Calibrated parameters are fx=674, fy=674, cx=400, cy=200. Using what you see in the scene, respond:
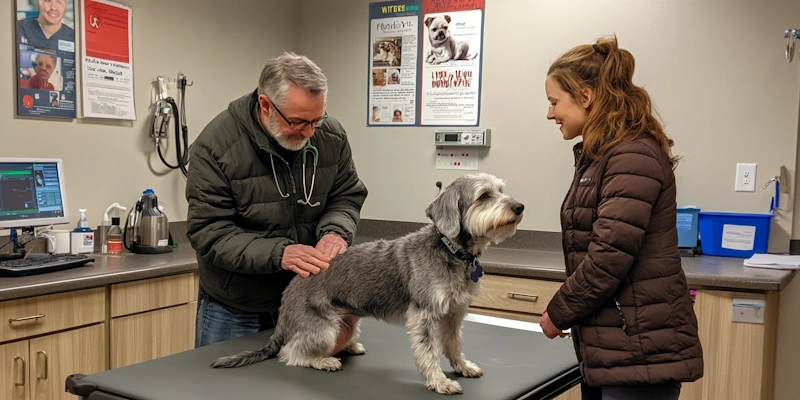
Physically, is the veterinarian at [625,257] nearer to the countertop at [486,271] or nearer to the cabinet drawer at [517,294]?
the countertop at [486,271]

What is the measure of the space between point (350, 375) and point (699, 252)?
2.41 m

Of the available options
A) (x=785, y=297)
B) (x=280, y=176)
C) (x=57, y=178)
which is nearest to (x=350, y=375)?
(x=280, y=176)

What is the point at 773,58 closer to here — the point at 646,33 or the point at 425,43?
the point at 646,33

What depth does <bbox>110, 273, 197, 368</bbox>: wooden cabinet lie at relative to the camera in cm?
286

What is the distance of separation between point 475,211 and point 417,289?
242 millimetres

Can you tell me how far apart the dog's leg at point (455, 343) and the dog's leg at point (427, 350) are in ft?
0.31

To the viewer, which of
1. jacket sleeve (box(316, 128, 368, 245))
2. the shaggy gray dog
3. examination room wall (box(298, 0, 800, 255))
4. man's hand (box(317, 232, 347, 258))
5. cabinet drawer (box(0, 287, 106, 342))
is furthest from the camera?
examination room wall (box(298, 0, 800, 255))

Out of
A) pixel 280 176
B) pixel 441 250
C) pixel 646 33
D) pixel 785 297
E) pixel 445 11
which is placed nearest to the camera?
pixel 441 250

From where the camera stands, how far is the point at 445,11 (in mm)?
4066

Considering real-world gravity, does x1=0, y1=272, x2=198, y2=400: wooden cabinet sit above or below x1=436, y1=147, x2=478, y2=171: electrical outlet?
below

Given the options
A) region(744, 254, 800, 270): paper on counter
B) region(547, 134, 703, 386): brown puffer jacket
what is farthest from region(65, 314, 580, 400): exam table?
region(744, 254, 800, 270): paper on counter

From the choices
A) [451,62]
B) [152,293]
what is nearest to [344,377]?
[152,293]

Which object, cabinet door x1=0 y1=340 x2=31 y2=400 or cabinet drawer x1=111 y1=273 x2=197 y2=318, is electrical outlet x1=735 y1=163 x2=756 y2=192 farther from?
cabinet door x1=0 y1=340 x2=31 y2=400

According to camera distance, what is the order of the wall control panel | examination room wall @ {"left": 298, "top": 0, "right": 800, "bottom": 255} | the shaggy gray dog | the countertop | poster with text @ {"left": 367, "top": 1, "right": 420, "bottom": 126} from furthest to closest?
poster with text @ {"left": 367, "top": 1, "right": 420, "bottom": 126}
the wall control panel
examination room wall @ {"left": 298, "top": 0, "right": 800, "bottom": 255}
the countertop
the shaggy gray dog
